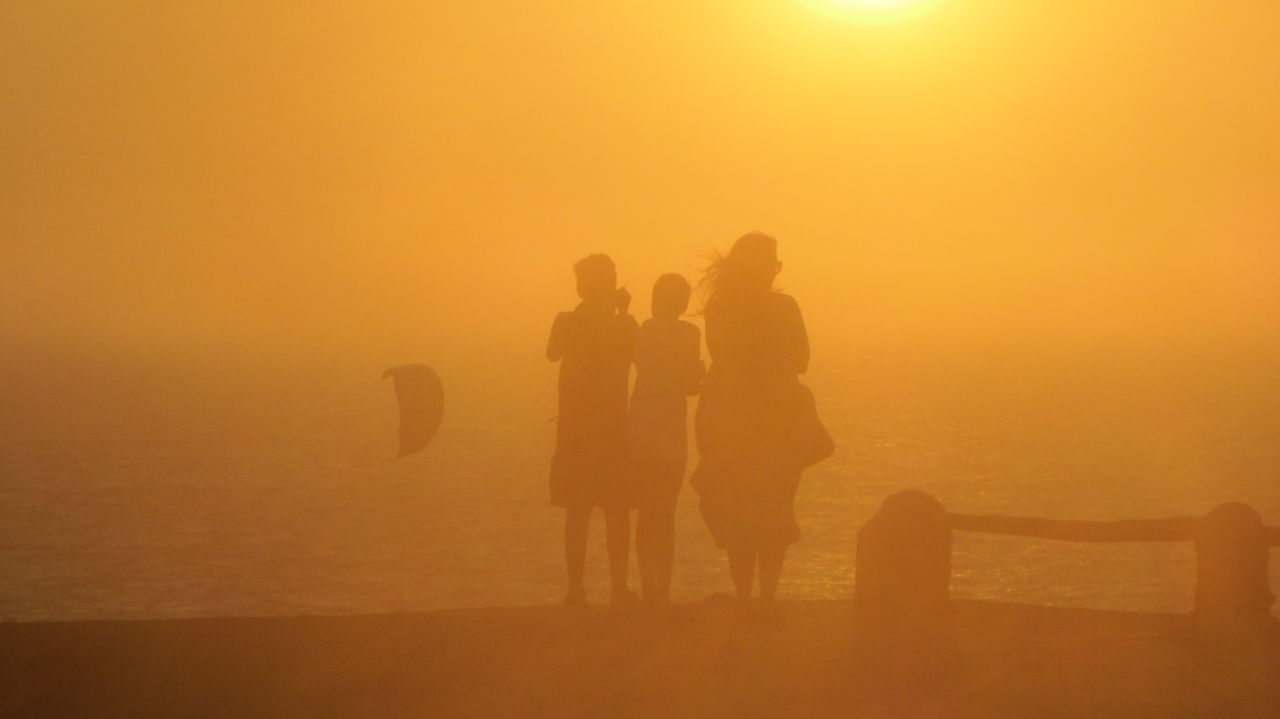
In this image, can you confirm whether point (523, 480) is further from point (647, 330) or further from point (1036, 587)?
point (647, 330)

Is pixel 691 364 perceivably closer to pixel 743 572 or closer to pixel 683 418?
pixel 683 418

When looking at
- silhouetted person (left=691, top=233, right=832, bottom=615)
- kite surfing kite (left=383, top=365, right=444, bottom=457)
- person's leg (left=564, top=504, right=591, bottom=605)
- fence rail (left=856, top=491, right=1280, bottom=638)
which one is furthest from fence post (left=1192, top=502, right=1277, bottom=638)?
kite surfing kite (left=383, top=365, right=444, bottom=457)

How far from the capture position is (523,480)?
12769 cm

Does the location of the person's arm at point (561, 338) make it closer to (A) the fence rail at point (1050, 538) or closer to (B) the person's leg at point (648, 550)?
(B) the person's leg at point (648, 550)

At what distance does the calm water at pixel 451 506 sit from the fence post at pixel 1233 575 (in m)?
68.9

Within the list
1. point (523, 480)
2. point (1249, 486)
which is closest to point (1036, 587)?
point (1249, 486)

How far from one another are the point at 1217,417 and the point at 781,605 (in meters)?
178

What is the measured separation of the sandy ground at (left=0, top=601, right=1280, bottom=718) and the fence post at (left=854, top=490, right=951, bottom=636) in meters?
0.23

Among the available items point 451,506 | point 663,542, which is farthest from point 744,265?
point 451,506

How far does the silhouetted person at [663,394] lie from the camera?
922cm

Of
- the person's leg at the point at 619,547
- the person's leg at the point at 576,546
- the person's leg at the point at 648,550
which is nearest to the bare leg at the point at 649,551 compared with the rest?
the person's leg at the point at 648,550

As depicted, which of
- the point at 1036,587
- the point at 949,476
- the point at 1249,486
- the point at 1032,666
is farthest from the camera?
the point at 949,476

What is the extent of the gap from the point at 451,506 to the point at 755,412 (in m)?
111

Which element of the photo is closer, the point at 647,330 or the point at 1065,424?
the point at 647,330
